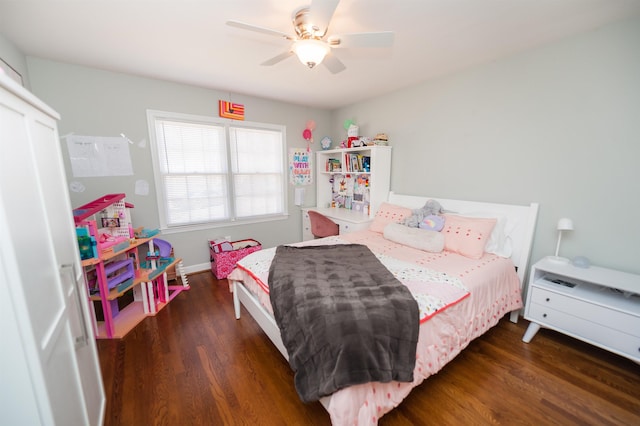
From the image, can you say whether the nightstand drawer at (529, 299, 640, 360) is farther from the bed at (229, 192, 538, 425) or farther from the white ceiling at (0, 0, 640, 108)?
the white ceiling at (0, 0, 640, 108)

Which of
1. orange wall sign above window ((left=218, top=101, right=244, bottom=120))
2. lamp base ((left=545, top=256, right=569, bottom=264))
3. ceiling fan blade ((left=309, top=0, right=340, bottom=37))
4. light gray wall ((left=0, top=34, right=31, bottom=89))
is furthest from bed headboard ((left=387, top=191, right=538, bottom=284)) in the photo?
light gray wall ((left=0, top=34, right=31, bottom=89))

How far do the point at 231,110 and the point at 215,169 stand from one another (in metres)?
0.79

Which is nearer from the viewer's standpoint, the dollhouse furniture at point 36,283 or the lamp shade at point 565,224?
the dollhouse furniture at point 36,283

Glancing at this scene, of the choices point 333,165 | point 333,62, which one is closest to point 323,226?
point 333,165

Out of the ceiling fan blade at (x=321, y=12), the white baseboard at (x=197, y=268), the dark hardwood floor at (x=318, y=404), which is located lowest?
the dark hardwood floor at (x=318, y=404)

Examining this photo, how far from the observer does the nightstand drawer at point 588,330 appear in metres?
1.57

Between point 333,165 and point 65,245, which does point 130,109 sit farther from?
point 333,165

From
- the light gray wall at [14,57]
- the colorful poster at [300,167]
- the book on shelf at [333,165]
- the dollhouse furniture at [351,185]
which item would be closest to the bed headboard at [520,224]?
the dollhouse furniture at [351,185]

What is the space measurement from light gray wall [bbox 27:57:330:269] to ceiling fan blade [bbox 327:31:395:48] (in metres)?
2.10

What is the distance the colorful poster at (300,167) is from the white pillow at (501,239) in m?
2.65

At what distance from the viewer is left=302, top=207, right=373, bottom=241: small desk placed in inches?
128

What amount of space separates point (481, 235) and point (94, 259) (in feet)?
10.3

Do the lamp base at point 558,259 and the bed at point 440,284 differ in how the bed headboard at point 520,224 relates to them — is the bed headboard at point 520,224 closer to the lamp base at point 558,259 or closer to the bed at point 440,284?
the bed at point 440,284

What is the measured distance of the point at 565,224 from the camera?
194cm
